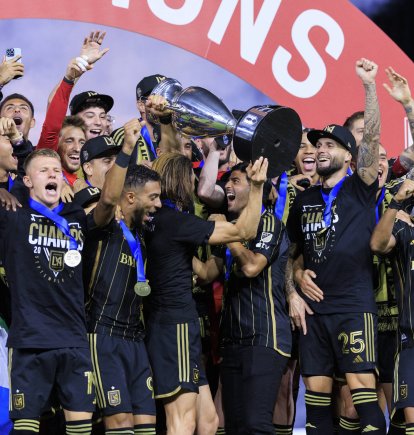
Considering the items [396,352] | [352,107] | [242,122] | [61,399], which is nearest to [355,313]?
[396,352]

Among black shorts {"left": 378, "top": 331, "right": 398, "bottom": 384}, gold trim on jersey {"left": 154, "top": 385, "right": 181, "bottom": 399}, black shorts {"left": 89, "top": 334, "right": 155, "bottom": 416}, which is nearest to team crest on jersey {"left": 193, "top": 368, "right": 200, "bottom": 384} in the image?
gold trim on jersey {"left": 154, "top": 385, "right": 181, "bottom": 399}

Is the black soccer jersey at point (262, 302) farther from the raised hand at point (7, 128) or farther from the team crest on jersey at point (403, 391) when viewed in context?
the raised hand at point (7, 128)

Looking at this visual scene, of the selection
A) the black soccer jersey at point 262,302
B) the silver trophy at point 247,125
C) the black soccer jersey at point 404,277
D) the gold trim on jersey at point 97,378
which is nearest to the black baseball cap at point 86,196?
the silver trophy at point 247,125

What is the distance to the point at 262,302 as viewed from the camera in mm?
5820

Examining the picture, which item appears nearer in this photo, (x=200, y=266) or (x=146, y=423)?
(x=146, y=423)

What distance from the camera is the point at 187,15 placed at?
759cm

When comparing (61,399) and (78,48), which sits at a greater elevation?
(78,48)

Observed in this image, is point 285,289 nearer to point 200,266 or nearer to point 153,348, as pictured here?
point 200,266

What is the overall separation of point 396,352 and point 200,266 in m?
1.25

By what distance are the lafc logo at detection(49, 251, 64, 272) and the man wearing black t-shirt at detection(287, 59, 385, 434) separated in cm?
155

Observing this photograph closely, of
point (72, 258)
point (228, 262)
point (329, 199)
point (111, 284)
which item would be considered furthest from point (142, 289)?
point (329, 199)

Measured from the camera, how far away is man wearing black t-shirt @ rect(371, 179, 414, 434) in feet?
18.2

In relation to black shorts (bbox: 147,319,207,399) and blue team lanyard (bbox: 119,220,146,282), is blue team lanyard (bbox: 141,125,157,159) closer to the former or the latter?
blue team lanyard (bbox: 119,220,146,282)

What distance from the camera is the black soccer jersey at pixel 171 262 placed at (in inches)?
217
